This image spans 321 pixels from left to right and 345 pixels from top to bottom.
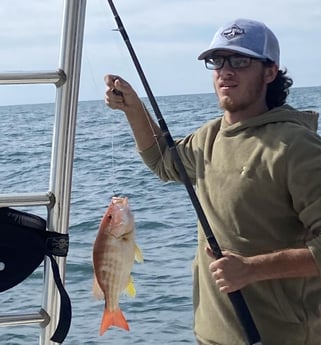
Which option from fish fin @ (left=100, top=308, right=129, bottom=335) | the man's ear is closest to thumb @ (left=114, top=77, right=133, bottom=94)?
the man's ear

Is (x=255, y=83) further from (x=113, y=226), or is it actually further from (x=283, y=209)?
(x=113, y=226)

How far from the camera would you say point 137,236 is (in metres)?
8.49

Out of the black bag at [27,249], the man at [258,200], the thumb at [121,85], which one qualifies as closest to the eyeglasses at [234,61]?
the man at [258,200]

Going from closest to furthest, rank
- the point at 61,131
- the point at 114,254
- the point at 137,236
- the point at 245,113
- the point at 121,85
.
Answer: the point at 61,131 → the point at 114,254 → the point at 245,113 → the point at 121,85 → the point at 137,236

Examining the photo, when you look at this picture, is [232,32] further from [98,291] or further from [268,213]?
[98,291]

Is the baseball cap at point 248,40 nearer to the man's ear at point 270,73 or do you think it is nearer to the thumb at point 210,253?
the man's ear at point 270,73

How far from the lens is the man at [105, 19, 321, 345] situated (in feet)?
8.57

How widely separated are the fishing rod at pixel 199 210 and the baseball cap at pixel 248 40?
0.81 ft

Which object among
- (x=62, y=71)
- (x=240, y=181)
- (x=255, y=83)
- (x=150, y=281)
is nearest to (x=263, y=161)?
(x=240, y=181)

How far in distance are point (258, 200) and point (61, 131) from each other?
677mm

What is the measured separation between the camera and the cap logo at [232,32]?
2.87 meters

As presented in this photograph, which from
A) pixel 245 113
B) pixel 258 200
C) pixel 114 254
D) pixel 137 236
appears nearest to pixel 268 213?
pixel 258 200

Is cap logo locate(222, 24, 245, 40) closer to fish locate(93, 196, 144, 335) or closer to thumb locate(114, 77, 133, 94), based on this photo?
thumb locate(114, 77, 133, 94)

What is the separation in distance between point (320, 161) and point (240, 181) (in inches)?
11.0
